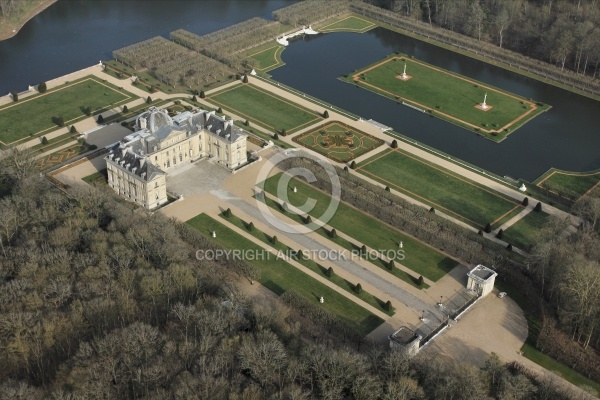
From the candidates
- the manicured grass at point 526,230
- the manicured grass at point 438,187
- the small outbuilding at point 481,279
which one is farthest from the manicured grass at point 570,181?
the small outbuilding at point 481,279

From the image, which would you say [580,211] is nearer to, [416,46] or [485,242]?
[485,242]

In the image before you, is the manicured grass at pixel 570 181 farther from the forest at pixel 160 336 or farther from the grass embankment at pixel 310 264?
the forest at pixel 160 336

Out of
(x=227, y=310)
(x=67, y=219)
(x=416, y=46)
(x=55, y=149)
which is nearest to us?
(x=227, y=310)

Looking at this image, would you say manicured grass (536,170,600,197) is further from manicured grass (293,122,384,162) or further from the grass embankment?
the grass embankment

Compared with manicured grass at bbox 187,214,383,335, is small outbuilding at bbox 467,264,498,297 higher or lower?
higher

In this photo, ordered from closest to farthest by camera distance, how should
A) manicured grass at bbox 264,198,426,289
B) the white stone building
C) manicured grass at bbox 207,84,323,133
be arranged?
manicured grass at bbox 264,198,426,289 < the white stone building < manicured grass at bbox 207,84,323,133

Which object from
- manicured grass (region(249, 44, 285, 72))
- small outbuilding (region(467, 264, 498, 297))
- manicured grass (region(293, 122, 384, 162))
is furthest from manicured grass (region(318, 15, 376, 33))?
small outbuilding (region(467, 264, 498, 297))

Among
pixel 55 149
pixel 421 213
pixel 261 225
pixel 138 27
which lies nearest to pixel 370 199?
pixel 421 213
